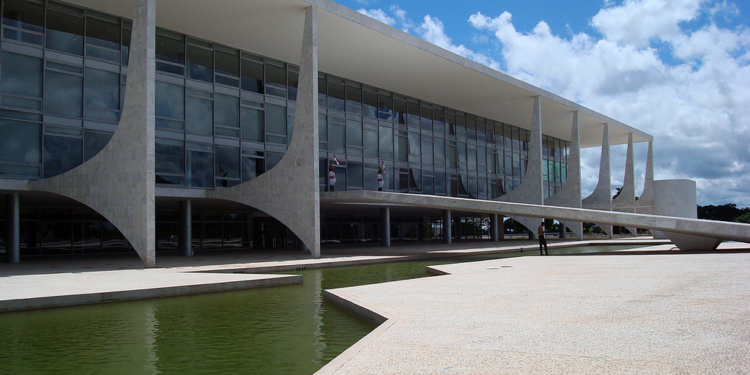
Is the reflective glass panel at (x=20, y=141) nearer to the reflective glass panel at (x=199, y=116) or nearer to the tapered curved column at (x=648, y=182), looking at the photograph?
the reflective glass panel at (x=199, y=116)

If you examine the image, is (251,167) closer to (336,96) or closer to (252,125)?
(252,125)

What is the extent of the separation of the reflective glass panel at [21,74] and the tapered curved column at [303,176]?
823 centimetres

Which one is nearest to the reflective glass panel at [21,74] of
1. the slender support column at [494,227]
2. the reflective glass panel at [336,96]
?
the reflective glass panel at [336,96]

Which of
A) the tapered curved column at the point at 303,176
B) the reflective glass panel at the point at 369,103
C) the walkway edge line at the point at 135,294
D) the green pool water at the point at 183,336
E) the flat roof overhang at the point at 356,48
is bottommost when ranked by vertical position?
the green pool water at the point at 183,336

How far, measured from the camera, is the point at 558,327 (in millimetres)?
5902

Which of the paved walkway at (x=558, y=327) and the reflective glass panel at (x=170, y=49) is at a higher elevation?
the reflective glass panel at (x=170, y=49)

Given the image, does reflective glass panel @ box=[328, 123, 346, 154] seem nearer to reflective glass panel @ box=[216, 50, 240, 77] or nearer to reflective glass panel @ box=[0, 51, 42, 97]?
reflective glass panel @ box=[216, 50, 240, 77]

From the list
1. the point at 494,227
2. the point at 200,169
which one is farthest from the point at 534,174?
the point at 200,169

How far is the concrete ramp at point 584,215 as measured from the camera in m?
18.2

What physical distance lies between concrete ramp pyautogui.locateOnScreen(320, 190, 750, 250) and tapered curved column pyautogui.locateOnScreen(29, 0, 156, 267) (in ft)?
29.5

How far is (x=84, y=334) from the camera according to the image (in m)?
7.18

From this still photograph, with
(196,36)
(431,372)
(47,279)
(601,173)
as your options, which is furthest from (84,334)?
(601,173)

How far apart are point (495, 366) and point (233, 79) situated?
75.0 ft

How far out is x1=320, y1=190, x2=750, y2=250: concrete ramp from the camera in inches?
717
